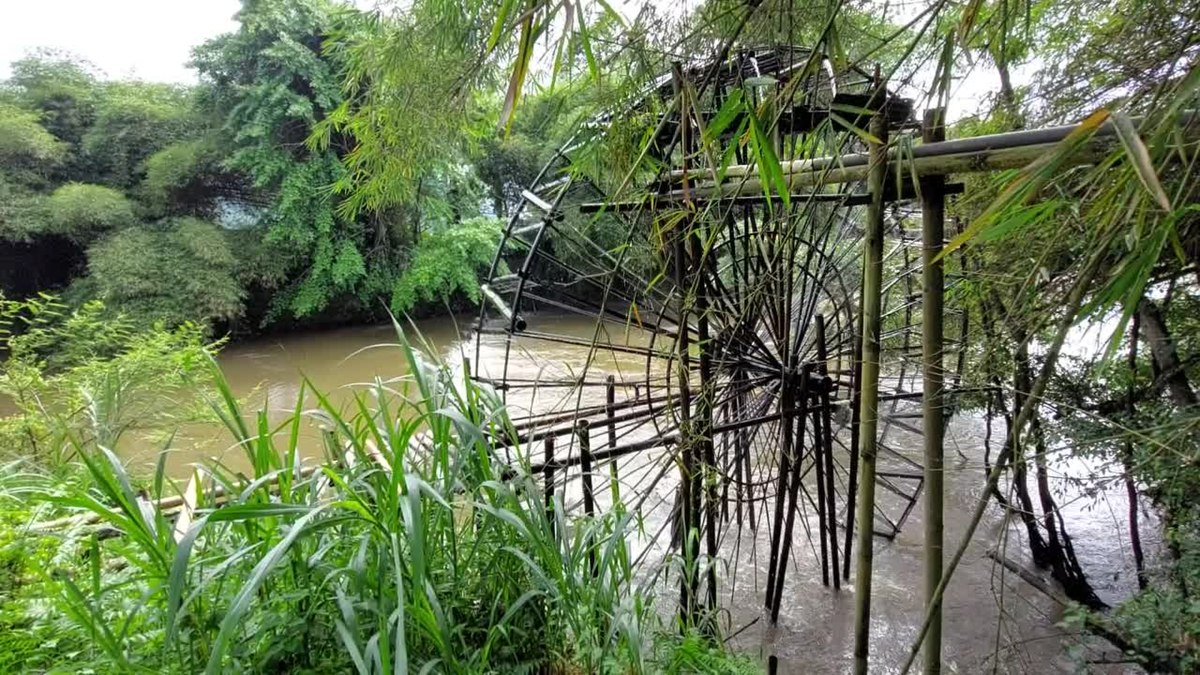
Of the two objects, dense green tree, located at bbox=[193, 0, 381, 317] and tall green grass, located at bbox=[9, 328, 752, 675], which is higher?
dense green tree, located at bbox=[193, 0, 381, 317]

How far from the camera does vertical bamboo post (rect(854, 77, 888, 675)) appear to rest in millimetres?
1133

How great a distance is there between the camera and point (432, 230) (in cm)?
1020

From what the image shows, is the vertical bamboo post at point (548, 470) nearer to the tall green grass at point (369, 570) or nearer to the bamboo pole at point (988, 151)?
the tall green grass at point (369, 570)

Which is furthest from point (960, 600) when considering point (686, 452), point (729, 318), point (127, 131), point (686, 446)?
point (127, 131)

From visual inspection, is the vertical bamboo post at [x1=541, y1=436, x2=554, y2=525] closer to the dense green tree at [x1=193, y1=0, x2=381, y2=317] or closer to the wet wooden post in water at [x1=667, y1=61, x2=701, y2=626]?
the wet wooden post in water at [x1=667, y1=61, x2=701, y2=626]

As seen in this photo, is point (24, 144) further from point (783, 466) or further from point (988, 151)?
point (988, 151)

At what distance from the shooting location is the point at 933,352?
1.11m

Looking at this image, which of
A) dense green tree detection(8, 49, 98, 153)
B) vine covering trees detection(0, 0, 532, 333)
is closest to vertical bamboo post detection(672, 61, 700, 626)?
vine covering trees detection(0, 0, 532, 333)

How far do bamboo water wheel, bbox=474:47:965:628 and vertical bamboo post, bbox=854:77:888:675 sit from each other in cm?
9

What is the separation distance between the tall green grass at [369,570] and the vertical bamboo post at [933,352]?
511mm

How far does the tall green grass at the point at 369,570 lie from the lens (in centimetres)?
89

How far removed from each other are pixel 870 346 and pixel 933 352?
0.12m

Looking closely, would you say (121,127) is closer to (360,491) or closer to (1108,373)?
(360,491)

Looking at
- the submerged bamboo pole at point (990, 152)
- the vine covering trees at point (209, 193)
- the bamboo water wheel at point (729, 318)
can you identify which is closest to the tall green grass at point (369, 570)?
the bamboo water wheel at point (729, 318)
